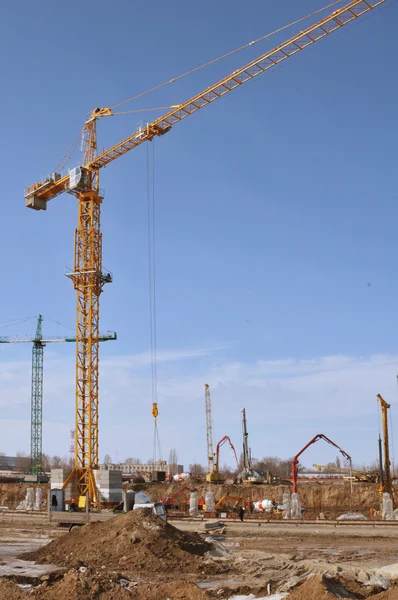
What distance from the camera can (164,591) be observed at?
1480cm

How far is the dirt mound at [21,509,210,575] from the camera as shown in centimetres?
2073

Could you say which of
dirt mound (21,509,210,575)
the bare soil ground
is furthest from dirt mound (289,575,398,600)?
dirt mound (21,509,210,575)

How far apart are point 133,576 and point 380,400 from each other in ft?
131

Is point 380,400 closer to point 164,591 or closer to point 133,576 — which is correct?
point 133,576

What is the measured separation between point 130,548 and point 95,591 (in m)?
7.62

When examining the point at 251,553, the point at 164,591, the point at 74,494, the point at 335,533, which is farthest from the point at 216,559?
the point at 74,494

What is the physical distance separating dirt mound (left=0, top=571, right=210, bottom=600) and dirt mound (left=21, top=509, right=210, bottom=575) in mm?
4896

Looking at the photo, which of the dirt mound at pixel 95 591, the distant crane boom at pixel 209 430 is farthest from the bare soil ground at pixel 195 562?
the distant crane boom at pixel 209 430

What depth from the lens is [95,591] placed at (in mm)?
14750

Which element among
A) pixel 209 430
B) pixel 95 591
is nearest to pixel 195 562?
pixel 95 591

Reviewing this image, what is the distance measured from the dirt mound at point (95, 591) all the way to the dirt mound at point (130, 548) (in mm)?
4896

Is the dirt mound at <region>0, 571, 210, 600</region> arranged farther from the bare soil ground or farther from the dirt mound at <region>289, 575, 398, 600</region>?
the dirt mound at <region>289, 575, 398, 600</region>

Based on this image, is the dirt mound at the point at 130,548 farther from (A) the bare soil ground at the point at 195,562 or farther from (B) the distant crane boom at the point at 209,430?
(B) the distant crane boom at the point at 209,430

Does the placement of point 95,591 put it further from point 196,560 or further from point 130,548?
point 130,548
